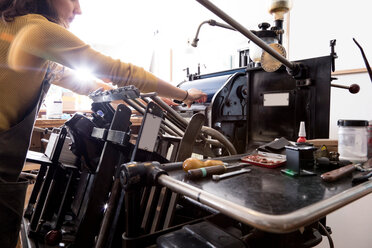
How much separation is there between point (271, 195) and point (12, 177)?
908mm

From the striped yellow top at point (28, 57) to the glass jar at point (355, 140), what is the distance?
1.03m

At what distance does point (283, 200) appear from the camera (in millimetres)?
497

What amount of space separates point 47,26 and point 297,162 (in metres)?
0.97

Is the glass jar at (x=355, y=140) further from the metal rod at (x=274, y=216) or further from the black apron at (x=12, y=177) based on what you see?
the black apron at (x=12, y=177)

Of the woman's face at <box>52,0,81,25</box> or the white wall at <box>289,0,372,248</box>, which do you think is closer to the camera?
the woman's face at <box>52,0,81,25</box>

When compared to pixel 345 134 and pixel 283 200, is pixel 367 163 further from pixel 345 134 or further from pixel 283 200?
pixel 283 200

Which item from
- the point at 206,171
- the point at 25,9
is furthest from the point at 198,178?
the point at 25,9

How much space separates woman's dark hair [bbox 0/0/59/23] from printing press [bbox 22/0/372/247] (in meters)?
0.37

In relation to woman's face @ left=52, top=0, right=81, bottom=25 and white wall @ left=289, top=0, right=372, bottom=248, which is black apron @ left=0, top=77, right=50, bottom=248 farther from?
white wall @ left=289, top=0, right=372, bottom=248

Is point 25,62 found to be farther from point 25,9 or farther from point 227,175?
point 227,175

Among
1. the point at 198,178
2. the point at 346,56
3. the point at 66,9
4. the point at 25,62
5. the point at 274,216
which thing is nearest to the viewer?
the point at 274,216

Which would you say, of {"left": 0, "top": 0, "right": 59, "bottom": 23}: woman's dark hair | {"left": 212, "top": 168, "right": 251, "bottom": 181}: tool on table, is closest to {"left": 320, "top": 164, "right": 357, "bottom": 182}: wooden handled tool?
{"left": 212, "top": 168, "right": 251, "bottom": 181}: tool on table

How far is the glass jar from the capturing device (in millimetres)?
912

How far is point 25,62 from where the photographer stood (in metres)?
0.84
